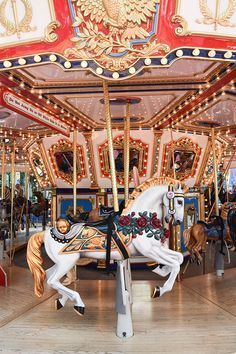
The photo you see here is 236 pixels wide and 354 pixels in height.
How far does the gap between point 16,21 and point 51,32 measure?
1.19ft

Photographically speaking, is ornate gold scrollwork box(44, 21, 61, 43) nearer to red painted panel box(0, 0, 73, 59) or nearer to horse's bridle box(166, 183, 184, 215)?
red painted panel box(0, 0, 73, 59)

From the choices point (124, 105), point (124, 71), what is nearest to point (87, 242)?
point (124, 71)

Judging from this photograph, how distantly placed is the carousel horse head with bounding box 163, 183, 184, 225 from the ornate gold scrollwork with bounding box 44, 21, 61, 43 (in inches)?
75.5

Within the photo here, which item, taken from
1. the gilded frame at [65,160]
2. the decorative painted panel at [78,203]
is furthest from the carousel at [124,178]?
the decorative painted panel at [78,203]

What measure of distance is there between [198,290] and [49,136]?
4761 millimetres

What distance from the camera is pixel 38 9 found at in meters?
3.48

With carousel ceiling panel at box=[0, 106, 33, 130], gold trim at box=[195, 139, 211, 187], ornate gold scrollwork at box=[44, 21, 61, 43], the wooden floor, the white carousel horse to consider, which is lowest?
the wooden floor

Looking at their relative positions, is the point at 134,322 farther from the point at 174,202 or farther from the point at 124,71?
the point at 124,71

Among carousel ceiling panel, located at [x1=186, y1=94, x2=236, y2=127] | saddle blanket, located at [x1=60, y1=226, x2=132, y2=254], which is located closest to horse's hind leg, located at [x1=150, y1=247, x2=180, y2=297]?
saddle blanket, located at [x1=60, y1=226, x2=132, y2=254]

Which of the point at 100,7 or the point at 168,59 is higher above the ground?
the point at 100,7

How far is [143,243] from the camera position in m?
3.92

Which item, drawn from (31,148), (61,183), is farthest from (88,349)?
(31,148)

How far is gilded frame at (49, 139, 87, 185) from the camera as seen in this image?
8.32 meters

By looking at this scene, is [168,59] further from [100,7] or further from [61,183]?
[61,183]
